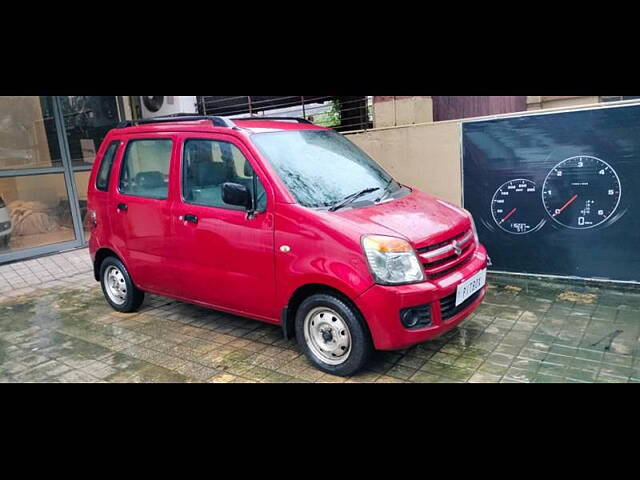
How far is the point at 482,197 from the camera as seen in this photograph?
19.6 ft

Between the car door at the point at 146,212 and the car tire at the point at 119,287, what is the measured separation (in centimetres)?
20

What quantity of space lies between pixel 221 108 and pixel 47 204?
3.73m

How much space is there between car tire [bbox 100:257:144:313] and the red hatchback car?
4.4 inches

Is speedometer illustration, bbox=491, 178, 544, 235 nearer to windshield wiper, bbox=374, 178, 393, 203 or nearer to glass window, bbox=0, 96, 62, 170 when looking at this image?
windshield wiper, bbox=374, 178, 393, 203

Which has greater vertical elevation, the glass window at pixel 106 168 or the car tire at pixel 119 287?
the glass window at pixel 106 168

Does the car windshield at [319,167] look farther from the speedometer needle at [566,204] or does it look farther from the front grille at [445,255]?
the speedometer needle at [566,204]

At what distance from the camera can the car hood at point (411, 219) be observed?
354 centimetres

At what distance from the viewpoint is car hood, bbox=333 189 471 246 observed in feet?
11.6

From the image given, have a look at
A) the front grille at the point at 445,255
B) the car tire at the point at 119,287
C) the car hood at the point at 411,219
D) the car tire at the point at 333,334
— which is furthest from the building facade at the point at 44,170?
the front grille at the point at 445,255

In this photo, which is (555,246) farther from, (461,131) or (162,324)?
(162,324)

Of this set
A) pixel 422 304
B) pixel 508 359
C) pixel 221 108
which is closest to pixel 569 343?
pixel 508 359

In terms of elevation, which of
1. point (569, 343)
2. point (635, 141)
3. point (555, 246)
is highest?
point (635, 141)

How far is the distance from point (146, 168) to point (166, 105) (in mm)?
5437
